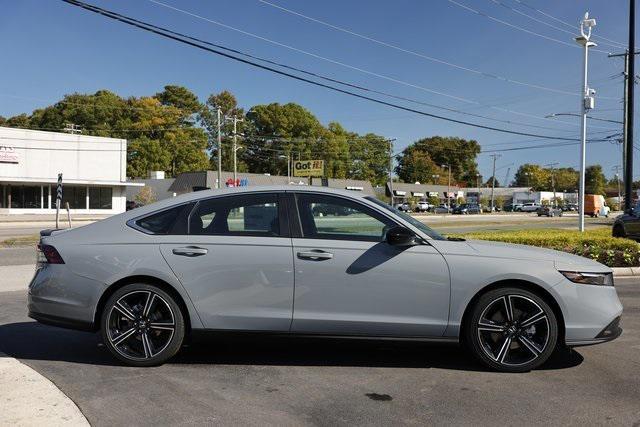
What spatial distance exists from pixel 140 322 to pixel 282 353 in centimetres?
140

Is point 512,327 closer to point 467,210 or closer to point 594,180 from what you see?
point 467,210

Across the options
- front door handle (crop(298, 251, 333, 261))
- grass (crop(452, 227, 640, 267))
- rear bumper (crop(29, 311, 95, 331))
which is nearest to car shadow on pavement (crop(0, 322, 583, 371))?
rear bumper (crop(29, 311, 95, 331))

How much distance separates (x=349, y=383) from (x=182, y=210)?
2116mm

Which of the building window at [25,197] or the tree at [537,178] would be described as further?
the tree at [537,178]

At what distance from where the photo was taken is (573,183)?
16312cm

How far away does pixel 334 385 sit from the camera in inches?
178

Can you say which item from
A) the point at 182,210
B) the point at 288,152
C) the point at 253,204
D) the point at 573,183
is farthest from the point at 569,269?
the point at 573,183

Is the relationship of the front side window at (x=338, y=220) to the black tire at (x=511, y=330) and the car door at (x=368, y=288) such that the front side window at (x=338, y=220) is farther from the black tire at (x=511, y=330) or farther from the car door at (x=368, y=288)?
the black tire at (x=511, y=330)

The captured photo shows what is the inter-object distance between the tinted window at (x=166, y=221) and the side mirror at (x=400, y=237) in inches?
71.9

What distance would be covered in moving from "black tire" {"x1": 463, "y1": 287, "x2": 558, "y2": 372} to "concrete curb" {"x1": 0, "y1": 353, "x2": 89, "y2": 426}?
310 centimetres

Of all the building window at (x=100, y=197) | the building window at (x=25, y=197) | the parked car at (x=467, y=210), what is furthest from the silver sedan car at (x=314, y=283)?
the parked car at (x=467, y=210)

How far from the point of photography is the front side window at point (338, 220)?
486 centimetres

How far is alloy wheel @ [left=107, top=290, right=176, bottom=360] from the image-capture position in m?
4.91

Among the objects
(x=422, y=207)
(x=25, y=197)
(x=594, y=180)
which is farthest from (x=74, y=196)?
(x=594, y=180)
